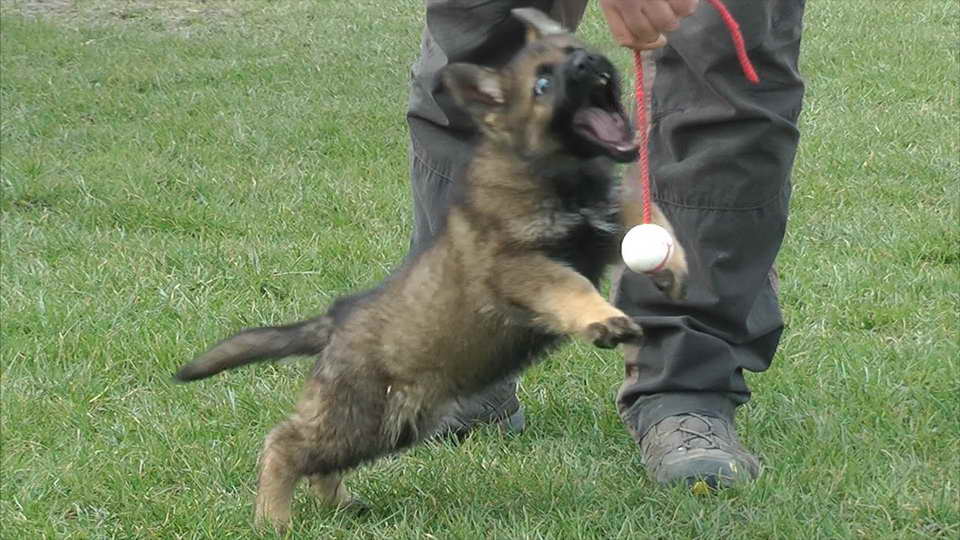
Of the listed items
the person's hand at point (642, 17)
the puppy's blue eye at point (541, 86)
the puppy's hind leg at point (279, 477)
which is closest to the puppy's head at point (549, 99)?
the puppy's blue eye at point (541, 86)

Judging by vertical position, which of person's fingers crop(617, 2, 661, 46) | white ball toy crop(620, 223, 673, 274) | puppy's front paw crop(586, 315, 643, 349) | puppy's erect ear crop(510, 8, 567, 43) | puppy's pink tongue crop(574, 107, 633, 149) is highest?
person's fingers crop(617, 2, 661, 46)

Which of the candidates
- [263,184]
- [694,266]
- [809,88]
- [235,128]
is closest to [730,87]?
[694,266]

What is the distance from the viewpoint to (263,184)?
6844 mm

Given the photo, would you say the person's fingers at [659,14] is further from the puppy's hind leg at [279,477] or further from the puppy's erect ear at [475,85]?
the puppy's hind leg at [279,477]

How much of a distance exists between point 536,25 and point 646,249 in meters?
0.66

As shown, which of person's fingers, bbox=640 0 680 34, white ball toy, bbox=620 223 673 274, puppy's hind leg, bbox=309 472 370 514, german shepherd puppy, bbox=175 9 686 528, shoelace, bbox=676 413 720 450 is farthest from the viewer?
shoelace, bbox=676 413 720 450

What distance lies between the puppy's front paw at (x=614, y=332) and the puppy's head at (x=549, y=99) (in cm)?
36

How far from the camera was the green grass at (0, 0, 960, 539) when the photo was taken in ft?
11.2

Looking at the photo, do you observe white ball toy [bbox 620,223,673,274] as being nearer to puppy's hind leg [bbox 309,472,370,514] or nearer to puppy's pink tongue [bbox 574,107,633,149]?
puppy's pink tongue [bbox 574,107,633,149]

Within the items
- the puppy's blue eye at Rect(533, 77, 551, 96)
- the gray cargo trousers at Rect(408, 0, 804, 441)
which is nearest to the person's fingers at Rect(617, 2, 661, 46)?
the puppy's blue eye at Rect(533, 77, 551, 96)

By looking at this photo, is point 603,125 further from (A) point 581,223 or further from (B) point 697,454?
(B) point 697,454

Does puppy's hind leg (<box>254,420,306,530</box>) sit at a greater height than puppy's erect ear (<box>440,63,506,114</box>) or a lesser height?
lesser

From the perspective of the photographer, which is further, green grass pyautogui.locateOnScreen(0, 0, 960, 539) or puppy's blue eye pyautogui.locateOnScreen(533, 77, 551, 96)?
green grass pyautogui.locateOnScreen(0, 0, 960, 539)

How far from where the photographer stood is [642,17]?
274cm
